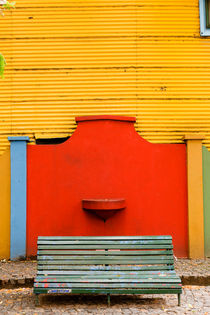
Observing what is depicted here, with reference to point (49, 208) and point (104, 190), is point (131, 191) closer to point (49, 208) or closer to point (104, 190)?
point (104, 190)

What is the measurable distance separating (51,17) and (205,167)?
16.7 ft

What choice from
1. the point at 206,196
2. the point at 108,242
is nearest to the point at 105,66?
the point at 206,196

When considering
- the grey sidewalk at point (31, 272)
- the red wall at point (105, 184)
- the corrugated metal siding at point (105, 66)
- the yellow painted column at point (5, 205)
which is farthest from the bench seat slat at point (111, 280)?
the corrugated metal siding at point (105, 66)

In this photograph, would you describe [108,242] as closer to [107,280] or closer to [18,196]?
[107,280]

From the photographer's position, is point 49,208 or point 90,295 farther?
point 49,208

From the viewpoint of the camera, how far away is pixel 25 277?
7.18 meters

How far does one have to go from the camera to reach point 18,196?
8922mm

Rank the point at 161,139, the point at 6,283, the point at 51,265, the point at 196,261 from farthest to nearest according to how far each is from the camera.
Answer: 1. the point at 161,139
2. the point at 196,261
3. the point at 6,283
4. the point at 51,265

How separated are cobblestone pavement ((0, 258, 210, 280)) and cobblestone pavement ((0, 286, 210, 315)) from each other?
58 cm

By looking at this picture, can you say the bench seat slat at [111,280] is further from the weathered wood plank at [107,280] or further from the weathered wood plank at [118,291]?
the weathered wood plank at [118,291]

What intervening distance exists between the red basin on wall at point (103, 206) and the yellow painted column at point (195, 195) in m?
1.52

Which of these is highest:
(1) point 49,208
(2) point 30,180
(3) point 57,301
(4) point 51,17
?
(4) point 51,17

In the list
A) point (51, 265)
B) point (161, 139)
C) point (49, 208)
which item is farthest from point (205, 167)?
point (51, 265)

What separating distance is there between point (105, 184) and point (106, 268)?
9.38ft
